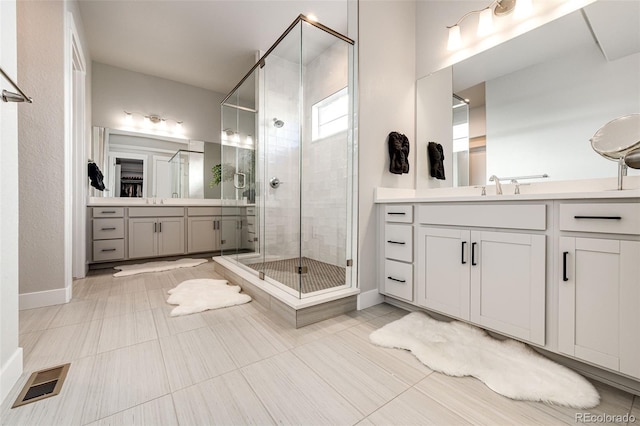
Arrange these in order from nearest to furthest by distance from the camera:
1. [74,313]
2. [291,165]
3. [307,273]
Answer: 1. [74,313]
2. [307,273]
3. [291,165]

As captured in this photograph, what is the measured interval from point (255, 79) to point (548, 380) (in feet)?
11.2

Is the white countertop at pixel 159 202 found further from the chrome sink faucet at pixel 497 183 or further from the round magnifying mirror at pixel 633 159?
the round magnifying mirror at pixel 633 159

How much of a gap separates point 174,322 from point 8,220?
1.01 m

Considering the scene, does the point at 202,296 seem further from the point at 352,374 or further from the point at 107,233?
the point at 107,233

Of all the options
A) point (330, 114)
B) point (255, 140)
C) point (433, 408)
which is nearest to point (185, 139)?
point (255, 140)

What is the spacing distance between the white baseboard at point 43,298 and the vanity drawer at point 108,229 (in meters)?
1.27

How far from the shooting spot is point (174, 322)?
5.72 feet

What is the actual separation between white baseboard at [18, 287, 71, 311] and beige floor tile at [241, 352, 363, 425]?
6.04 feet

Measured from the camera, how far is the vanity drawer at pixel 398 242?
1874mm

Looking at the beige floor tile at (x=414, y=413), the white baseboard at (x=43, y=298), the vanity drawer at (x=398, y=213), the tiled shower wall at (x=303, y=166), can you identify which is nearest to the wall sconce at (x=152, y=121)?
the tiled shower wall at (x=303, y=166)

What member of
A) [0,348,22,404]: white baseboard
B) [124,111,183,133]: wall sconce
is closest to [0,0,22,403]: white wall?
[0,348,22,404]: white baseboard

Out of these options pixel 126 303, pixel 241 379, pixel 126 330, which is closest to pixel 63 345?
pixel 126 330

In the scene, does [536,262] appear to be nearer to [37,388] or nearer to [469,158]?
[469,158]

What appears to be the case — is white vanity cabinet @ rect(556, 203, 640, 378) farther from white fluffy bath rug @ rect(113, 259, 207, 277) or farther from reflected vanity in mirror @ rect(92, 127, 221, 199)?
reflected vanity in mirror @ rect(92, 127, 221, 199)
